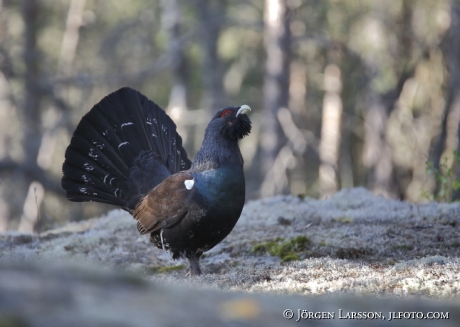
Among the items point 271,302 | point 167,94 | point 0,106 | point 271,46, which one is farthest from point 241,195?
point 167,94

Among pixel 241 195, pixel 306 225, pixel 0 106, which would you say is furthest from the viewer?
pixel 0 106

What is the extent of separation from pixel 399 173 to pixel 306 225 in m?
11.3

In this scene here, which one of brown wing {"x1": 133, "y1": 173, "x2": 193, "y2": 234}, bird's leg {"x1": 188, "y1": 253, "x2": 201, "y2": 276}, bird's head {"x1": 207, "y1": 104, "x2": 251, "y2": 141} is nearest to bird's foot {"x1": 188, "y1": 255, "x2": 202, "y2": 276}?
bird's leg {"x1": 188, "y1": 253, "x2": 201, "y2": 276}

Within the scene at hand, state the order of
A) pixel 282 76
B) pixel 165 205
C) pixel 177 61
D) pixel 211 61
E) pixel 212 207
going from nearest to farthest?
pixel 212 207
pixel 165 205
pixel 282 76
pixel 177 61
pixel 211 61

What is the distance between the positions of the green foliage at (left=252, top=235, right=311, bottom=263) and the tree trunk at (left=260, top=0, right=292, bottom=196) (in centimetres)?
842

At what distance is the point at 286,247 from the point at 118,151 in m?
2.66

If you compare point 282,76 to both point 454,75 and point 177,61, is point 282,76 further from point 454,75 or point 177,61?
point 177,61

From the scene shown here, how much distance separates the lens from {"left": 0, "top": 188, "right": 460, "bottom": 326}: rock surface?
2558 mm

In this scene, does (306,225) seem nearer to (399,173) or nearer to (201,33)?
(399,173)

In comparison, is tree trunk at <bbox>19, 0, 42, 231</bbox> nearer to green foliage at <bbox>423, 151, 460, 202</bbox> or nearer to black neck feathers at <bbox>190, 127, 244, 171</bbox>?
green foliage at <bbox>423, 151, 460, 202</bbox>

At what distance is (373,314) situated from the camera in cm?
293

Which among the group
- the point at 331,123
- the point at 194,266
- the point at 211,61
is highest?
the point at 211,61

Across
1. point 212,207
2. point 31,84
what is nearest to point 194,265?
point 212,207

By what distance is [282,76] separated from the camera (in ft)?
52.3
